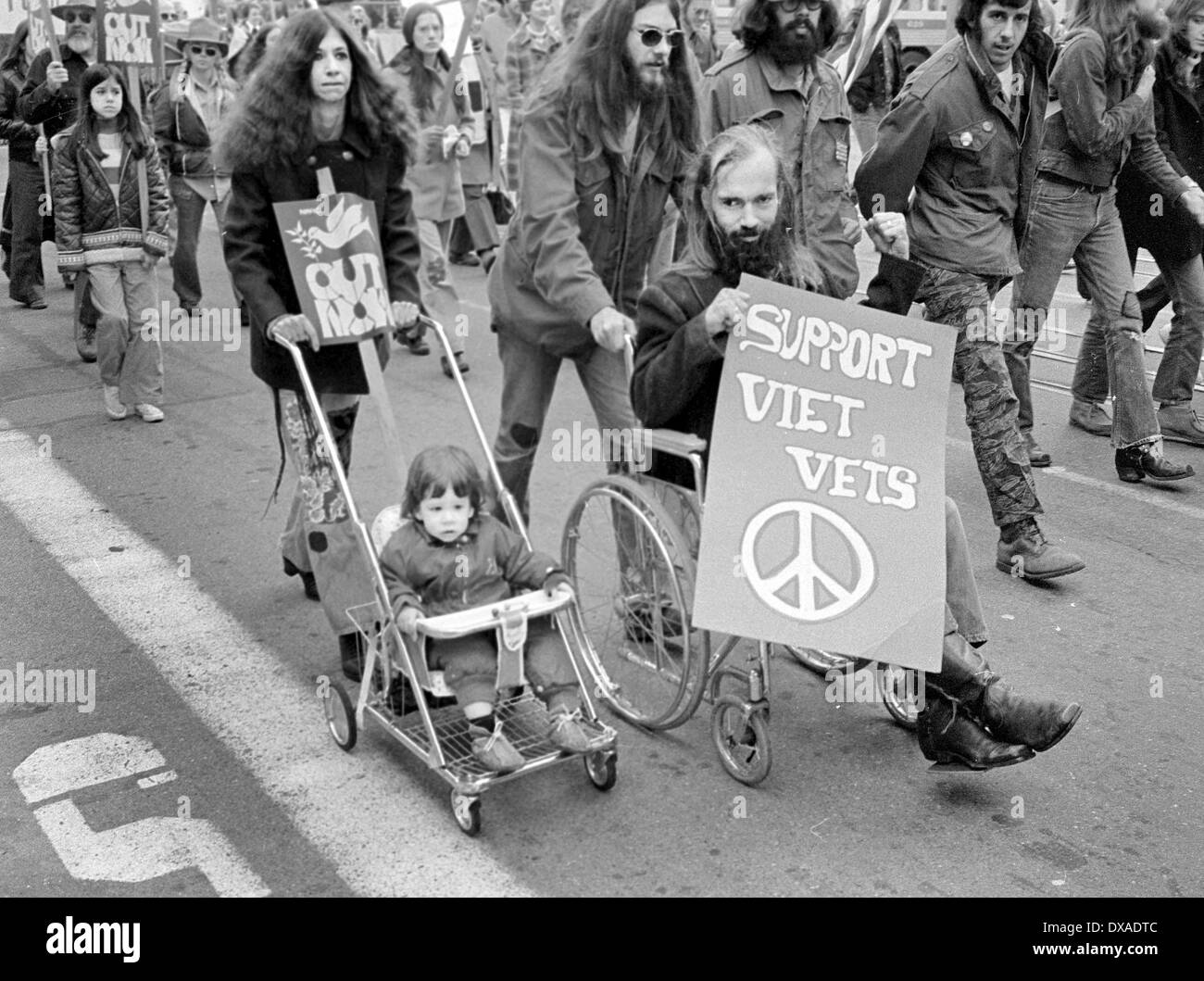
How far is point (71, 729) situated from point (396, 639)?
1.27 m

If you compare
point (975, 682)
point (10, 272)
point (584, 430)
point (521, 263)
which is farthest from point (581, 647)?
point (10, 272)

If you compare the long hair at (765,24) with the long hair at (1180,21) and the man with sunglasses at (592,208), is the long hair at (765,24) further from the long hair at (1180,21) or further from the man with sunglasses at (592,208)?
the long hair at (1180,21)

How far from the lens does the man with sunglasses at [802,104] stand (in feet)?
15.8

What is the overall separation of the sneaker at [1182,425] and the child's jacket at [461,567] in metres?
4.18

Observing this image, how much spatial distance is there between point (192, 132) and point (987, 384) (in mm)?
6347

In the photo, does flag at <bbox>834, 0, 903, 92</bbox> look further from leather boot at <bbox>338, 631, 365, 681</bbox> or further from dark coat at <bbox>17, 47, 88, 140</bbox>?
dark coat at <bbox>17, 47, 88, 140</bbox>

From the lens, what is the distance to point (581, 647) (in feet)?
13.6

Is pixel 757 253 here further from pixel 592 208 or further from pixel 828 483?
pixel 592 208

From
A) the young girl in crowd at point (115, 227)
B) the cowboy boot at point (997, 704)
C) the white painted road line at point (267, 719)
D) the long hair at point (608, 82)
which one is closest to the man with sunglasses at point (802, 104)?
the long hair at point (608, 82)

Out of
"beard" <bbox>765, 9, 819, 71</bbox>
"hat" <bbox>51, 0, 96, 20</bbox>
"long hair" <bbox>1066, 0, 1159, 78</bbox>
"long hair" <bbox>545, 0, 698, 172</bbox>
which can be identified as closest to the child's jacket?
"long hair" <bbox>545, 0, 698, 172</bbox>

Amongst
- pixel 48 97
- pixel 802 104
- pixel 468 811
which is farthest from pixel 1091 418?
pixel 48 97

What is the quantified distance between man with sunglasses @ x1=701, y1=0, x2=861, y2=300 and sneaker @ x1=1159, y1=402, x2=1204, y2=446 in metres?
2.99

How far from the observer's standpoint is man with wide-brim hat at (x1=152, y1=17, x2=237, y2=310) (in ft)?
32.3
